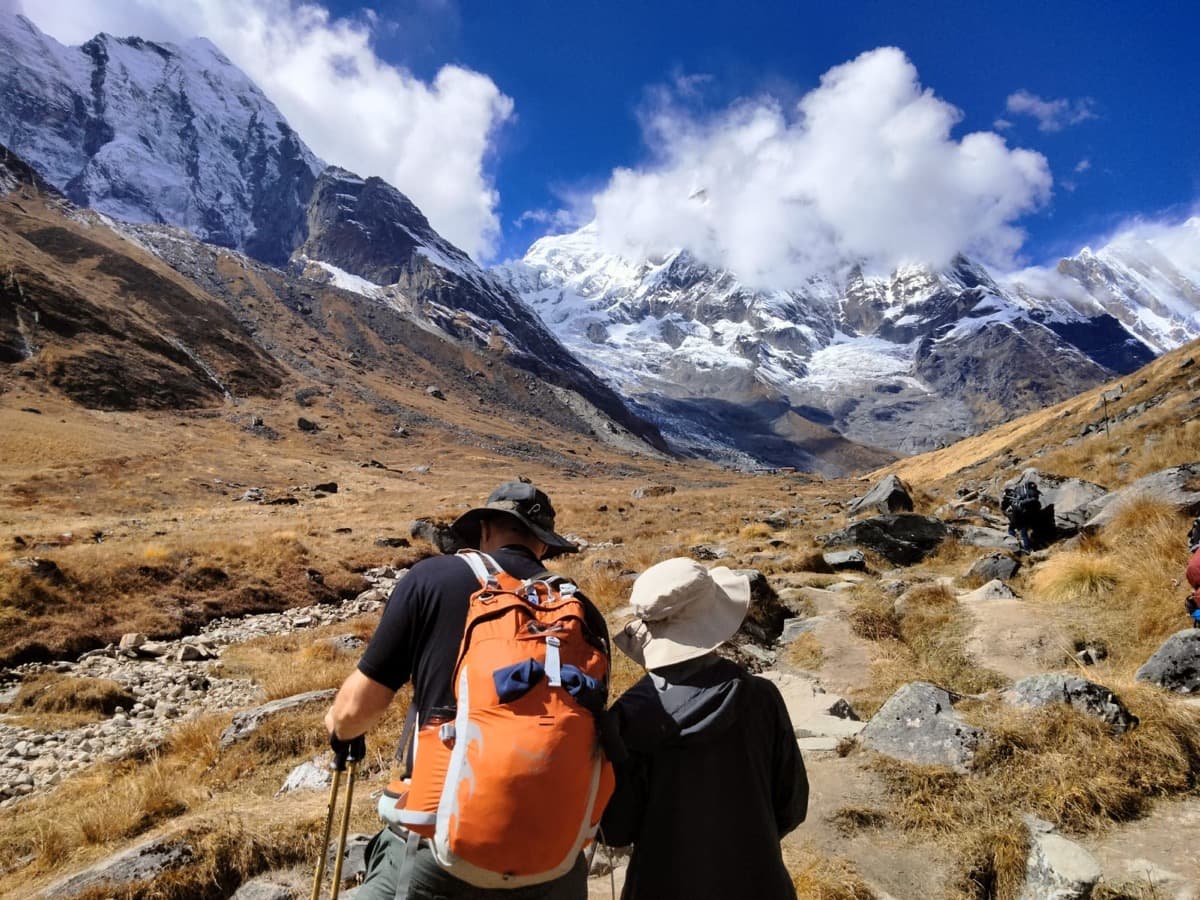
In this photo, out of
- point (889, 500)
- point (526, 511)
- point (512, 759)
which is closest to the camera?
point (512, 759)

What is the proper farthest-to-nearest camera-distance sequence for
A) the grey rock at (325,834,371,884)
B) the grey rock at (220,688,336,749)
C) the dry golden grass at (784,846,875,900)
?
1. the grey rock at (220,688,336,749)
2. the grey rock at (325,834,371,884)
3. the dry golden grass at (784,846,875,900)

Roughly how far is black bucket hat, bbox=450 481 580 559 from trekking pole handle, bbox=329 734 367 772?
1069 millimetres

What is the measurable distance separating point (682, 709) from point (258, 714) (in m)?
7.17

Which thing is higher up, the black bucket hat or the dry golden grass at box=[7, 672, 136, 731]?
the black bucket hat

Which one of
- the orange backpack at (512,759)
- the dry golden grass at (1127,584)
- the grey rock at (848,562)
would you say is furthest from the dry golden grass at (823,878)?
the grey rock at (848,562)

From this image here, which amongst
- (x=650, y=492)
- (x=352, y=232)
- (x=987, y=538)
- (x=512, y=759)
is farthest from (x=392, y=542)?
(x=352, y=232)

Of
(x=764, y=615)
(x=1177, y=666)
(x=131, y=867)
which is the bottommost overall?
(x=131, y=867)

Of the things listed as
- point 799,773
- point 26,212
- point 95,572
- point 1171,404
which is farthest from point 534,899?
point 26,212

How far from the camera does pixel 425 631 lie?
2.69 metres

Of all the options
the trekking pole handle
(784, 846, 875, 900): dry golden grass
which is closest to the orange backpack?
the trekking pole handle

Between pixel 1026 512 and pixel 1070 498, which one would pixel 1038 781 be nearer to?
pixel 1026 512

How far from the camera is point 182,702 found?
9.98 m

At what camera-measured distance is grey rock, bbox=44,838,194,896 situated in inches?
159

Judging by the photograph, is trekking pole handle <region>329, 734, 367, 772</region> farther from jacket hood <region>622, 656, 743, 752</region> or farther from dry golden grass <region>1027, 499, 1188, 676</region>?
dry golden grass <region>1027, 499, 1188, 676</region>
